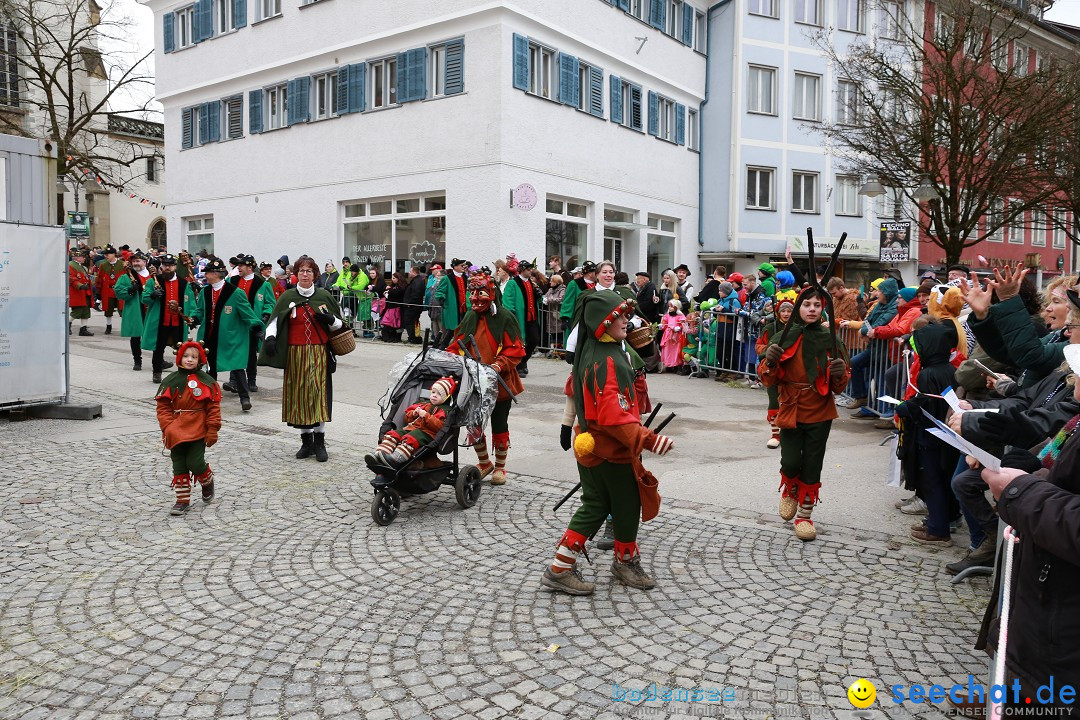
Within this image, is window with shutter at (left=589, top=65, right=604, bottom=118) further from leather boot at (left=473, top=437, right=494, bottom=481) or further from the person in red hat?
the person in red hat

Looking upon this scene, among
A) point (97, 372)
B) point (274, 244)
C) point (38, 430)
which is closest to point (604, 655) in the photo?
point (38, 430)

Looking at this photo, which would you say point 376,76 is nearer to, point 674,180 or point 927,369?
point 674,180

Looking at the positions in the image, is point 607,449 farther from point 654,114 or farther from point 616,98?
point 654,114

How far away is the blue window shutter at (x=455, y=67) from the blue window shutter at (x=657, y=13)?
698 centimetres

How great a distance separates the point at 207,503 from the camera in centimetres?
668

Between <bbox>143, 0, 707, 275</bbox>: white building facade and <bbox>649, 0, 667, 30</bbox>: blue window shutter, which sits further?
<bbox>649, 0, 667, 30</bbox>: blue window shutter

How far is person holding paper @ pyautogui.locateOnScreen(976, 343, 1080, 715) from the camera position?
234 cm

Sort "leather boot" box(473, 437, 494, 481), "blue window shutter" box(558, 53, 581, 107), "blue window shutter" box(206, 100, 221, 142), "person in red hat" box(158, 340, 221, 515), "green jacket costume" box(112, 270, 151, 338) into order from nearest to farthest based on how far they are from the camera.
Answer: "person in red hat" box(158, 340, 221, 515)
"leather boot" box(473, 437, 494, 481)
"green jacket costume" box(112, 270, 151, 338)
"blue window shutter" box(558, 53, 581, 107)
"blue window shutter" box(206, 100, 221, 142)

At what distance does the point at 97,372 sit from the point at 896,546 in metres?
13.1

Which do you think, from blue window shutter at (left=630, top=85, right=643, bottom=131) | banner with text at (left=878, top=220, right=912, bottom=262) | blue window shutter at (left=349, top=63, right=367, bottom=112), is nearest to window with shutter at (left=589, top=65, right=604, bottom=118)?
blue window shutter at (left=630, top=85, right=643, bottom=131)

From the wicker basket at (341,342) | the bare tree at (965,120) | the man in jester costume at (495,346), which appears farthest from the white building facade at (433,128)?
the man in jester costume at (495,346)

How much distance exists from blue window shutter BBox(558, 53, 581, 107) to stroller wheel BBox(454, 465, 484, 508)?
1602 centimetres

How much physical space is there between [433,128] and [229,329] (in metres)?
11.0

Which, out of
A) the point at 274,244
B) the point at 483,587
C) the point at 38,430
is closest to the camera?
the point at 483,587
